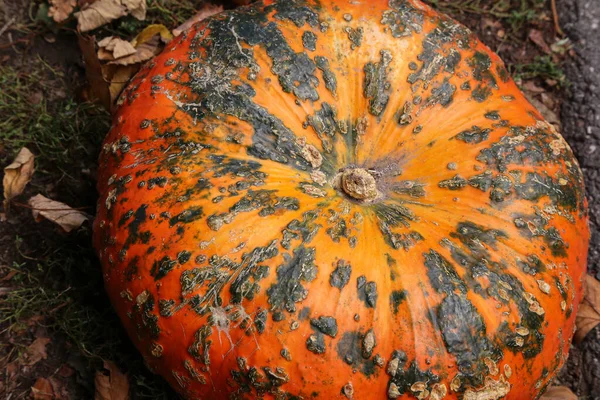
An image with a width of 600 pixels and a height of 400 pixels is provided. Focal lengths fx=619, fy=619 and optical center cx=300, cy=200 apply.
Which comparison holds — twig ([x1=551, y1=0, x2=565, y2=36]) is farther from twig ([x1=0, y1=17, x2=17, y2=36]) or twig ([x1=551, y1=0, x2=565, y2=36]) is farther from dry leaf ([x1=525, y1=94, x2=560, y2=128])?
twig ([x1=0, y1=17, x2=17, y2=36])

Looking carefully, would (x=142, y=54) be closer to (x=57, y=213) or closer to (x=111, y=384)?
(x=57, y=213)

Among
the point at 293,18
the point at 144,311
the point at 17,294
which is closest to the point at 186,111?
the point at 293,18

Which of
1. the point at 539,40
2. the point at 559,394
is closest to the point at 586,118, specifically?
the point at 539,40

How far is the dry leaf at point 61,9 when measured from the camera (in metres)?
3.20

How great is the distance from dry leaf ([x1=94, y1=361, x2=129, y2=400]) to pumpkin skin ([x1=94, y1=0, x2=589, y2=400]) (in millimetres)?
570

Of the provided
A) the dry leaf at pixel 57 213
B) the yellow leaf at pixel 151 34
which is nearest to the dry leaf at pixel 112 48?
the yellow leaf at pixel 151 34

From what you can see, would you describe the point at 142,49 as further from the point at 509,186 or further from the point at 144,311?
the point at 509,186

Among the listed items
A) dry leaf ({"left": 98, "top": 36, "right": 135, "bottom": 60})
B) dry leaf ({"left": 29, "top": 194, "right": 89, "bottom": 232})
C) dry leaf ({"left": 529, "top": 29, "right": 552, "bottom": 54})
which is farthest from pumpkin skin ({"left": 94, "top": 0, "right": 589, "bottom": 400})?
dry leaf ({"left": 529, "top": 29, "right": 552, "bottom": 54})

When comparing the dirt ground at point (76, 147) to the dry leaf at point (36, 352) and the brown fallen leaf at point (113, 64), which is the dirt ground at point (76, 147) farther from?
the brown fallen leaf at point (113, 64)

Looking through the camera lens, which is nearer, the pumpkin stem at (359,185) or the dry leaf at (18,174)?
the pumpkin stem at (359,185)

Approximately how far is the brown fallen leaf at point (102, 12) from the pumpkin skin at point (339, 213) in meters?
0.92

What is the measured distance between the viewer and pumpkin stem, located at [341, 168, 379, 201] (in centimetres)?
220

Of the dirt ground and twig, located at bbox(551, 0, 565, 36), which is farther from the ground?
twig, located at bbox(551, 0, 565, 36)

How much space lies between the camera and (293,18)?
7.95ft
